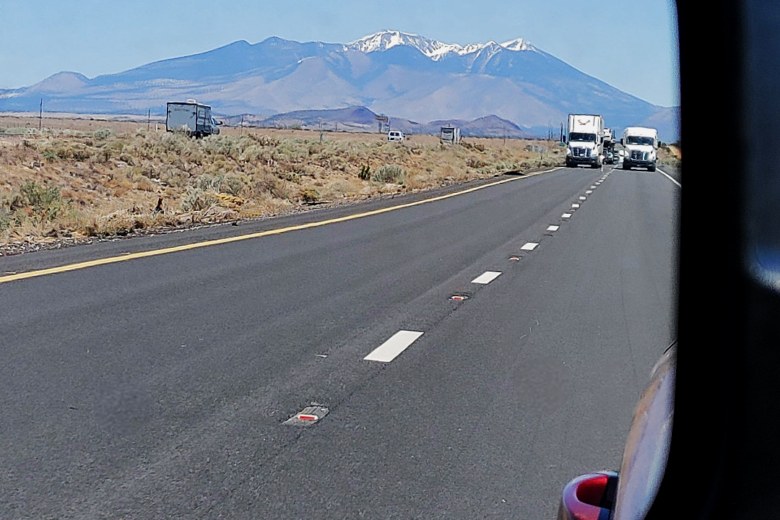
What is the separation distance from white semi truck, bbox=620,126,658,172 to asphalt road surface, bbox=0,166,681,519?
4572 centimetres

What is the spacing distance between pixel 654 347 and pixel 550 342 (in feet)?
2.67

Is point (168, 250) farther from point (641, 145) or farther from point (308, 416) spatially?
point (641, 145)

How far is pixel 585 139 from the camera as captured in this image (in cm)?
6462

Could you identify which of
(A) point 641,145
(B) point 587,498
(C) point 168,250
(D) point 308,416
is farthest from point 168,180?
(B) point 587,498

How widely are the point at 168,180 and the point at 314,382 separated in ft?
98.1

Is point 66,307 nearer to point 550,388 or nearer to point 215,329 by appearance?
point 215,329

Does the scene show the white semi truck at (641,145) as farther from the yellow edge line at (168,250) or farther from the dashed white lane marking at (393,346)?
the dashed white lane marking at (393,346)

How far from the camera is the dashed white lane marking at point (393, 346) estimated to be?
7227mm

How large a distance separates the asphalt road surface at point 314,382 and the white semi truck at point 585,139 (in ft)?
173

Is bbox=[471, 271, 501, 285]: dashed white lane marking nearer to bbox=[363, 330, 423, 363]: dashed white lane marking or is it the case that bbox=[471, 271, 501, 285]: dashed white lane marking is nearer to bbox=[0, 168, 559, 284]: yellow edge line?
bbox=[363, 330, 423, 363]: dashed white lane marking

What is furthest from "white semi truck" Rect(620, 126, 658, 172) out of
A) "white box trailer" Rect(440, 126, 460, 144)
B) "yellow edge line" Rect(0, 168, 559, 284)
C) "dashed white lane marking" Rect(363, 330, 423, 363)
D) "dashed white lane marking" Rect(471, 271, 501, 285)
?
"white box trailer" Rect(440, 126, 460, 144)

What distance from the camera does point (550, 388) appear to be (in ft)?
22.0

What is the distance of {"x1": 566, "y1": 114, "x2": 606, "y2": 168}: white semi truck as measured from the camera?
210 feet

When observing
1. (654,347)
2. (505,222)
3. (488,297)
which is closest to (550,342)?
(654,347)
